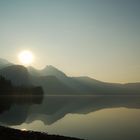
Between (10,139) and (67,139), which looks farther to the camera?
(67,139)

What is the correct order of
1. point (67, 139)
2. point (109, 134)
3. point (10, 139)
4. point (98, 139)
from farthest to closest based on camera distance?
point (109, 134) → point (98, 139) → point (67, 139) → point (10, 139)

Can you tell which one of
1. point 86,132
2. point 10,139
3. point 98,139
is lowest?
point 10,139

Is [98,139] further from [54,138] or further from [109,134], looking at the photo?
[54,138]

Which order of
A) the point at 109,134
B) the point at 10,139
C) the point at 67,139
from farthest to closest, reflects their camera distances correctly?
the point at 109,134 → the point at 67,139 → the point at 10,139

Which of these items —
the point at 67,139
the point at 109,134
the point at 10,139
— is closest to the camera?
the point at 10,139

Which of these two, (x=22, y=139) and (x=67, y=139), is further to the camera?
(x=67, y=139)

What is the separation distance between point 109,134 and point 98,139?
19.3ft

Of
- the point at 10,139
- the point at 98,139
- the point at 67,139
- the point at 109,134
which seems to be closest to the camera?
the point at 10,139

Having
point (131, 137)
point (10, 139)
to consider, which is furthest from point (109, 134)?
point (10, 139)

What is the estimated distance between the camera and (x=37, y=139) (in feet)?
123

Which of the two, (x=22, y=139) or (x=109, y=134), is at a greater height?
(x=109, y=134)

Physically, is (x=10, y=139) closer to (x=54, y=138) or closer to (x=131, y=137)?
(x=54, y=138)

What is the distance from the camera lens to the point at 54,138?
40531mm

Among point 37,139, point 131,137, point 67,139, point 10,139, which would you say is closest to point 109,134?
point 131,137
